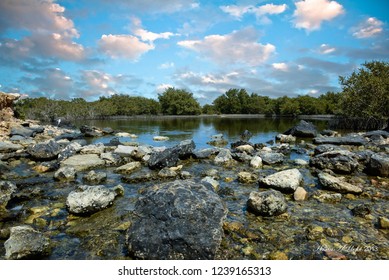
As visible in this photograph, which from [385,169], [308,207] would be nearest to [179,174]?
[308,207]

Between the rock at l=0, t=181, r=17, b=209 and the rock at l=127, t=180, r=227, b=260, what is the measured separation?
14.2ft

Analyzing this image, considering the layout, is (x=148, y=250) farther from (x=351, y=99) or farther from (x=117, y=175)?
(x=351, y=99)

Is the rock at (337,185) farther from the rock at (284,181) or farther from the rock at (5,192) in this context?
the rock at (5,192)

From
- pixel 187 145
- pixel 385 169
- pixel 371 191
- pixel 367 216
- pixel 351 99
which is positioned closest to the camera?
pixel 367 216

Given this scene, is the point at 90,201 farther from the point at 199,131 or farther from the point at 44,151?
the point at 199,131

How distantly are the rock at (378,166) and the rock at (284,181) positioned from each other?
4.09 meters

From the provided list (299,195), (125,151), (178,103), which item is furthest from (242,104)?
(299,195)

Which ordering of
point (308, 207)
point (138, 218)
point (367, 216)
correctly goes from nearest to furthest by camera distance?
point (138, 218)
point (367, 216)
point (308, 207)

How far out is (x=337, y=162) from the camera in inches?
445

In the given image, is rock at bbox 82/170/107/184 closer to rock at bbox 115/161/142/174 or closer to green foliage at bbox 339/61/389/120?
rock at bbox 115/161/142/174

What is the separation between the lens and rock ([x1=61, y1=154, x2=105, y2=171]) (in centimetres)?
Result: 1204

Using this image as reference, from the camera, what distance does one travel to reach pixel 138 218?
17.1 ft

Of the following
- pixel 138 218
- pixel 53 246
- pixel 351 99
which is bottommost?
pixel 53 246

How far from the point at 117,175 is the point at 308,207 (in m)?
7.23
